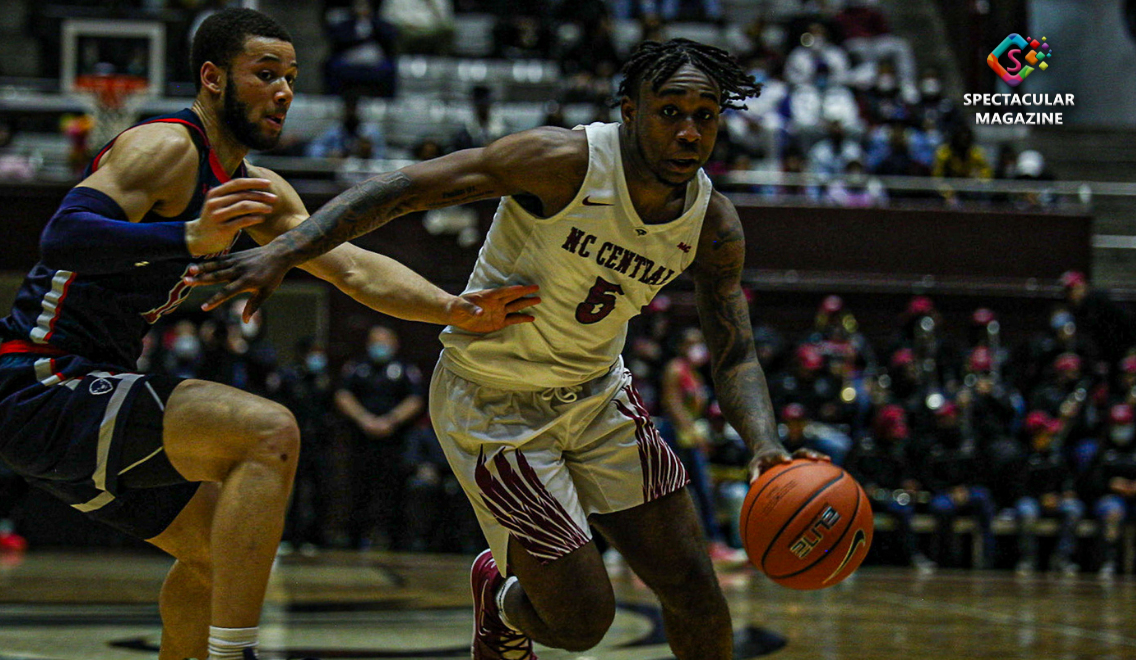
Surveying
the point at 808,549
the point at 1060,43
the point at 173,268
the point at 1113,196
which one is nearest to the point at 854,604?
the point at 808,549

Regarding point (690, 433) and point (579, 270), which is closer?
point (579, 270)

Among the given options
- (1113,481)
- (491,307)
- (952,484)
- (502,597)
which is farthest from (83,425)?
(1113,481)

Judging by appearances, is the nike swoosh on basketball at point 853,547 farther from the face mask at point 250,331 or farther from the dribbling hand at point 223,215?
the face mask at point 250,331

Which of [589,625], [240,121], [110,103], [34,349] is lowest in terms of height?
[589,625]

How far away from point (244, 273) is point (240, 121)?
0.64 m

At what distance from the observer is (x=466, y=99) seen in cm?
1504

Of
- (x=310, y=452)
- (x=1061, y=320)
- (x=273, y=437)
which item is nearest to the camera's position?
(x=273, y=437)

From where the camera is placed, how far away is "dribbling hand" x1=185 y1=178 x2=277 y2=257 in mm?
3289

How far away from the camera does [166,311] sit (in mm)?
3875

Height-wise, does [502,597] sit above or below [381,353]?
below

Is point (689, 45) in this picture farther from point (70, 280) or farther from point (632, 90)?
point (70, 280)

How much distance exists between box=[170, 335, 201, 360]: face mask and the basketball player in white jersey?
7.27m

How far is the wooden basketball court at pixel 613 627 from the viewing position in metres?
5.67

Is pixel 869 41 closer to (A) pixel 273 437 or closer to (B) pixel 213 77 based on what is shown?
(B) pixel 213 77
